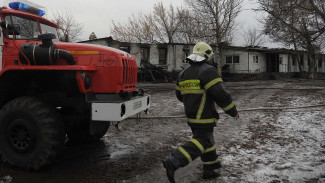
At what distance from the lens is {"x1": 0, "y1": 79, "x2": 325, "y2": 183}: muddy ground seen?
3.44 metres

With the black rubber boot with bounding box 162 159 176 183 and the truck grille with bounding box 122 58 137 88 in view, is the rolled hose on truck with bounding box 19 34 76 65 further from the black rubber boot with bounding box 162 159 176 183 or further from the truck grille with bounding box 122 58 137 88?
the black rubber boot with bounding box 162 159 176 183

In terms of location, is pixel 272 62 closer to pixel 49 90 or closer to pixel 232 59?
pixel 232 59

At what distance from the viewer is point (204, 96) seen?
→ 3.27m

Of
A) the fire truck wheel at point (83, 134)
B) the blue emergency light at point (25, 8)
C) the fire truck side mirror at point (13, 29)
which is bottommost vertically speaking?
the fire truck wheel at point (83, 134)

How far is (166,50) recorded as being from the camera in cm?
3088

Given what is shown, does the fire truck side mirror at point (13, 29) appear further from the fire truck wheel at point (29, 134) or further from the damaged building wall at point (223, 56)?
the damaged building wall at point (223, 56)

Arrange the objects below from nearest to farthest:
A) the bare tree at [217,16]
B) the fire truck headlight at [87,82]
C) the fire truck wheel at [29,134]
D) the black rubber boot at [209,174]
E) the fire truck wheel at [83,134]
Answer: the black rubber boot at [209,174]
the fire truck wheel at [29,134]
the fire truck headlight at [87,82]
the fire truck wheel at [83,134]
the bare tree at [217,16]

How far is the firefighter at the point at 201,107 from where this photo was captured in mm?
3141

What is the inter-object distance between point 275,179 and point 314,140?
2257mm

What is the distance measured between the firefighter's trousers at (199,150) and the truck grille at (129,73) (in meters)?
1.49

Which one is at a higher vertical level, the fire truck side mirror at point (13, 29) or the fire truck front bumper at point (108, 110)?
the fire truck side mirror at point (13, 29)

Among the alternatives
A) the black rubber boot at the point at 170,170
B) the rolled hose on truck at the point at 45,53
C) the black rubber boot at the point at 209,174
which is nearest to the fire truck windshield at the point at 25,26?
the rolled hose on truck at the point at 45,53

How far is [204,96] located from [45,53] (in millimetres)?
2276

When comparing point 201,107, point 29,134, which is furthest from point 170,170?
point 29,134
